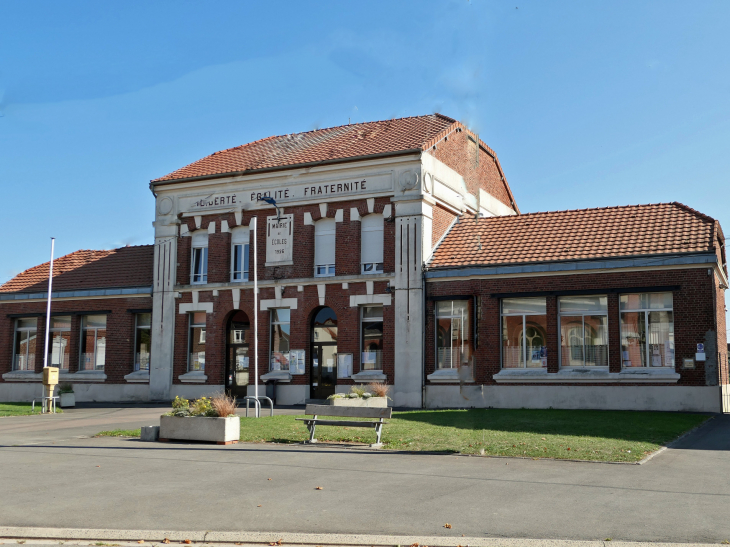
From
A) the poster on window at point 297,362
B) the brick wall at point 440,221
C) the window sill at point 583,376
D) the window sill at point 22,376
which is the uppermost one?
the brick wall at point 440,221

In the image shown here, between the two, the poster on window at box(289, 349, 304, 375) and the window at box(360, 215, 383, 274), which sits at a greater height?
the window at box(360, 215, 383, 274)

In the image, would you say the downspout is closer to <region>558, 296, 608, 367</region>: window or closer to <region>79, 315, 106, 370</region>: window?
<region>558, 296, 608, 367</region>: window

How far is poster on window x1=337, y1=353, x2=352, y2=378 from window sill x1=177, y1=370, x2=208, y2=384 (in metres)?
5.67

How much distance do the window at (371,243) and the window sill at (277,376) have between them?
4.89 metres

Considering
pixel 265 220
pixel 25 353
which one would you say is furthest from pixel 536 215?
pixel 25 353

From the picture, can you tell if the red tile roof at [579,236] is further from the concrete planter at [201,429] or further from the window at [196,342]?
the concrete planter at [201,429]

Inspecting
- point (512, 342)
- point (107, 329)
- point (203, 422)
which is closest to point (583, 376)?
point (512, 342)

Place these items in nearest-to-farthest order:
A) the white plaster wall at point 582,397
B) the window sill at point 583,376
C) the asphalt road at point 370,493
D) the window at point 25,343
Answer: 1. the asphalt road at point 370,493
2. the white plaster wall at point 582,397
3. the window sill at point 583,376
4. the window at point 25,343

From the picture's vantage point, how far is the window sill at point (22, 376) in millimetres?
32781

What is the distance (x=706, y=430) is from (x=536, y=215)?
12.3 meters

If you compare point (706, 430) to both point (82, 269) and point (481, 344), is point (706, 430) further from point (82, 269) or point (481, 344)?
point (82, 269)

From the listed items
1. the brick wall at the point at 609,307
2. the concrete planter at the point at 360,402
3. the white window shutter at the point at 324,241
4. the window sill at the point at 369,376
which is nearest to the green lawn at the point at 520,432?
the concrete planter at the point at 360,402

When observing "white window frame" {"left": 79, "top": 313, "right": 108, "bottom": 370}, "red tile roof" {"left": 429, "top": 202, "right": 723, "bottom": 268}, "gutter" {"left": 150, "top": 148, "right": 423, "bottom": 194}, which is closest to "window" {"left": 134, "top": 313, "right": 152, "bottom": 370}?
"white window frame" {"left": 79, "top": 313, "right": 108, "bottom": 370}

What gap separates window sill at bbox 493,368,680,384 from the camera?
22.7 m
